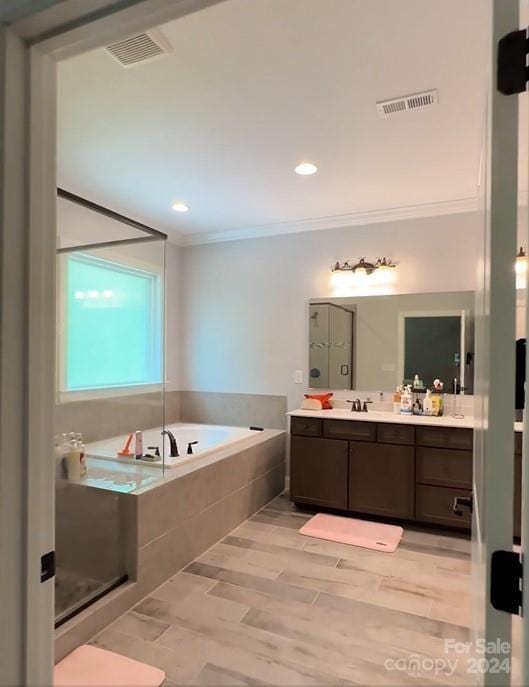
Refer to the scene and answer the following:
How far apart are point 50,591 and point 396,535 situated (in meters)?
2.81

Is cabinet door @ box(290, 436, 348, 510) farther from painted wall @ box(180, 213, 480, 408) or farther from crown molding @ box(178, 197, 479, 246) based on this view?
crown molding @ box(178, 197, 479, 246)

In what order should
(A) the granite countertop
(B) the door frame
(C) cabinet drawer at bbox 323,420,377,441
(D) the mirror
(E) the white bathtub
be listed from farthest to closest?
(D) the mirror
(C) cabinet drawer at bbox 323,420,377,441
(A) the granite countertop
(E) the white bathtub
(B) the door frame

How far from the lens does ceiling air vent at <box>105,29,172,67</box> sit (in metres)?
1.73

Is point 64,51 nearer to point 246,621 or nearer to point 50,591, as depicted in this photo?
point 50,591

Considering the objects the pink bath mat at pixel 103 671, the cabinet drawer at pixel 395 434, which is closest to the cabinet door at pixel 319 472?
the cabinet drawer at pixel 395 434

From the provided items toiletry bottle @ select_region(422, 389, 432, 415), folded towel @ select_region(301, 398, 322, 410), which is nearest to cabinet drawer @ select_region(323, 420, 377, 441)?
folded towel @ select_region(301, 398, 322, 410)

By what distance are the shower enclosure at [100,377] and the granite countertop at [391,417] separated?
1.36 m

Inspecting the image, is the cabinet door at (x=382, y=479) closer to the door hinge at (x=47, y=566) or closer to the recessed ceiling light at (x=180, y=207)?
the recessed ceiling light at (x=180, y=207)

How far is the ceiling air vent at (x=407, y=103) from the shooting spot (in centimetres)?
214

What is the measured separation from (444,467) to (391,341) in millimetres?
1178

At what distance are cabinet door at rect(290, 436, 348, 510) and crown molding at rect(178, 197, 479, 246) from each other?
2.00 m

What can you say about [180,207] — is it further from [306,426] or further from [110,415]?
[306,426]

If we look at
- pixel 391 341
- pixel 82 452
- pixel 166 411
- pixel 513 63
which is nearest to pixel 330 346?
pixel 391 341

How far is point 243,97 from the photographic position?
7.13 feet
